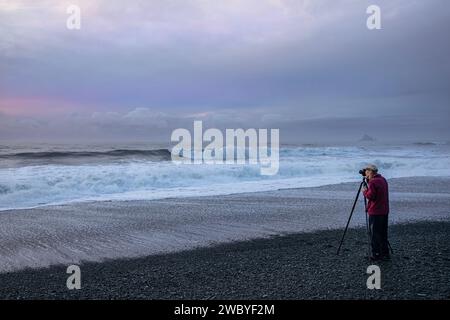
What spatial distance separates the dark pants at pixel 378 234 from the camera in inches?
280

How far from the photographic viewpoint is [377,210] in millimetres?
7113

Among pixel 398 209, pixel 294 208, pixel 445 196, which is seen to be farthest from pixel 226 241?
pixel 445 196

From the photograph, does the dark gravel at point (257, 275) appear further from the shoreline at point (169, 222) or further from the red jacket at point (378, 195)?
the red jacket at point (378, 195)

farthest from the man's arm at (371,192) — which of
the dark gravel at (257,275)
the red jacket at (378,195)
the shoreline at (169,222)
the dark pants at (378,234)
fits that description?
the shoreline at (169,222)

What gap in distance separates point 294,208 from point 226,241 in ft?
14.9

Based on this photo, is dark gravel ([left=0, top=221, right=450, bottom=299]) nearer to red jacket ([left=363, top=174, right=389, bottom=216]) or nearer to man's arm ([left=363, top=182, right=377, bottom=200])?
red jacket ([left=363, top=174, right=389, bottom=216])

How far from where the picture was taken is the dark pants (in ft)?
23.3

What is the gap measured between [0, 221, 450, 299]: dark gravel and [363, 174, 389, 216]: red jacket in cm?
92

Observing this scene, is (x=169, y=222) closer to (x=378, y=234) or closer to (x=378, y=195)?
(x=378, y=234)

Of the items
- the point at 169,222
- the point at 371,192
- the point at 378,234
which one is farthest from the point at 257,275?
the point at 169,222

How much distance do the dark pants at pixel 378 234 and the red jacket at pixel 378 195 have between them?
11cm

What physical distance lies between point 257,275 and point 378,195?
2537 mm

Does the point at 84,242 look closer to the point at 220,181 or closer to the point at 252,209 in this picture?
the point at 252,209

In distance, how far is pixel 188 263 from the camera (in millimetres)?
7309
